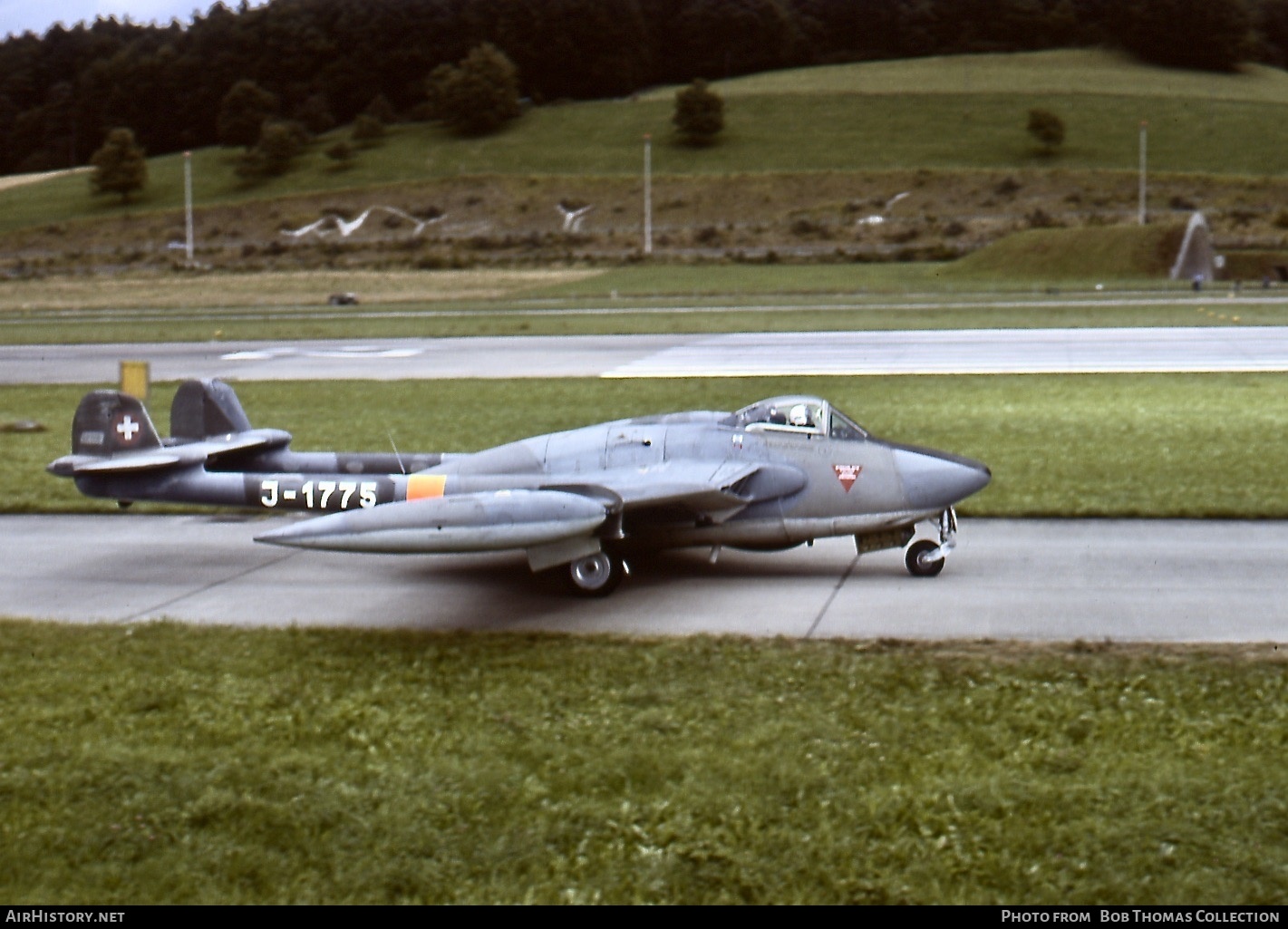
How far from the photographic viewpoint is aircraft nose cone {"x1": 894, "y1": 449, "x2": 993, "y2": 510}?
15.3 m

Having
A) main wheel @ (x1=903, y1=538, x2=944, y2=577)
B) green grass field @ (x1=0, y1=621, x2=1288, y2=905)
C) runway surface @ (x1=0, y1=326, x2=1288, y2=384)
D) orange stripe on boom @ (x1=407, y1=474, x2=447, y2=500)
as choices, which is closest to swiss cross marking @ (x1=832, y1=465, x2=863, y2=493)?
main wheel @ (x1=903, y1=538, x2=944, y2=577)

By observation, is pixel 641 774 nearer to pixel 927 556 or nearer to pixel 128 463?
pixel 927 556

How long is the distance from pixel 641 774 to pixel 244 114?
619 feet

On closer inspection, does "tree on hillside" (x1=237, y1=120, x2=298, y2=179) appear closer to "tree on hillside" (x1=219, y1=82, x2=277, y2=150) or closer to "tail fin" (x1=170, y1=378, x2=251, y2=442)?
"tree on hillside" (x1=219, y1=82, x2=277, y2=150)

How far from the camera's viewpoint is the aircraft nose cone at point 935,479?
50.1ft

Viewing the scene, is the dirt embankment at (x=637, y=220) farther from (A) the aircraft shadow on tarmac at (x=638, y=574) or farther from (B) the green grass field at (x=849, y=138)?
(A) the aircraft shadow on tarmac at (x=638, y=574)

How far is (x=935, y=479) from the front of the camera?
15.3 m

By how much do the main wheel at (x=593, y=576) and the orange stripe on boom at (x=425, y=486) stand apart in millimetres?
2041

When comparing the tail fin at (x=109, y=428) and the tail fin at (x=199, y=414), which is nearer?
the tail fin at (x=109, y=428)

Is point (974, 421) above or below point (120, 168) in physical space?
below

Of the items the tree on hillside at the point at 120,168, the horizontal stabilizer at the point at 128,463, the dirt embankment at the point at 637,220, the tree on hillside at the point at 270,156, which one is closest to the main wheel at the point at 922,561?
the horizontal stabilizer at the point at 128,463

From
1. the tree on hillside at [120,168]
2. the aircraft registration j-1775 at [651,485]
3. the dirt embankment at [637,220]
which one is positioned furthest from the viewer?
the tree on hillside at [120,168]

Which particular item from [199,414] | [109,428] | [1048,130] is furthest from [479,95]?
[109,428]

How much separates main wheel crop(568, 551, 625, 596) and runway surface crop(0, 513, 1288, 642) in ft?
0.53
